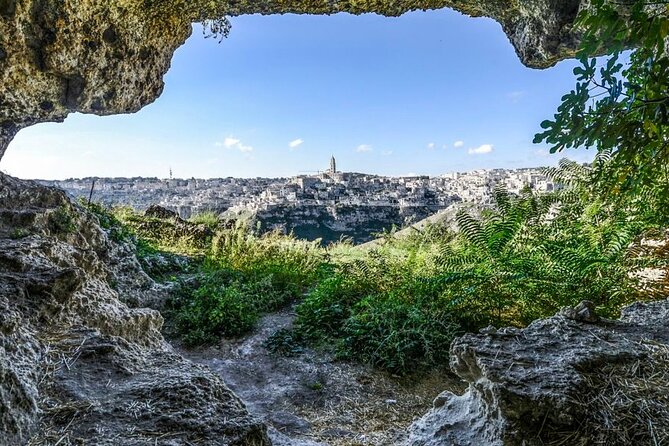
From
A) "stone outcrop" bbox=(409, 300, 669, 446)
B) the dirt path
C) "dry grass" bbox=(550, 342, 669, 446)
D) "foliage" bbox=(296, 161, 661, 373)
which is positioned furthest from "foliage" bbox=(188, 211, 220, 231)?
"dry grass" bbox=(550, 342, 669, 446)

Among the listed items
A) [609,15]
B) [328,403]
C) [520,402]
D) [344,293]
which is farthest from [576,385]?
[344,293]

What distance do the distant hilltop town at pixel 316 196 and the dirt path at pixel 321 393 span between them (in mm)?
7807

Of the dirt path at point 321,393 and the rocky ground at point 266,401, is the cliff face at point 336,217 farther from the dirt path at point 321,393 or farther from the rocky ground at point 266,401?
the rocky ground at point 266,401

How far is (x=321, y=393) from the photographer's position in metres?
3.50

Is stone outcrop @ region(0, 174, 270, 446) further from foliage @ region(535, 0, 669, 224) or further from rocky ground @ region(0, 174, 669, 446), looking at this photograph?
foliage @ region(535, 0, 669, 224)

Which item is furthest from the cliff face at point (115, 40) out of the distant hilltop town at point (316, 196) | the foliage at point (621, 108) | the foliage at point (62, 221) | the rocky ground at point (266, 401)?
the distant hilltop town at point (316, 196)

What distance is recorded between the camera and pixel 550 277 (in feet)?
13.0

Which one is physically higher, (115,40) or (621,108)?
(115,40)

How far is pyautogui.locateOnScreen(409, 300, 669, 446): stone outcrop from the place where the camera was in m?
1.53

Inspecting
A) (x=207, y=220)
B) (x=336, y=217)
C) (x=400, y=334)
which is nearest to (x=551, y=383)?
(x=400, y=334)

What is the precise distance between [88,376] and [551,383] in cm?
204

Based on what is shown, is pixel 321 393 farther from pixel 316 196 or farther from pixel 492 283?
pixel 316 196

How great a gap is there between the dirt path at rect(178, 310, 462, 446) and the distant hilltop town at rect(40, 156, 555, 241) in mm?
7807

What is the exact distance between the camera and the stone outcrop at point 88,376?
1466 mm
